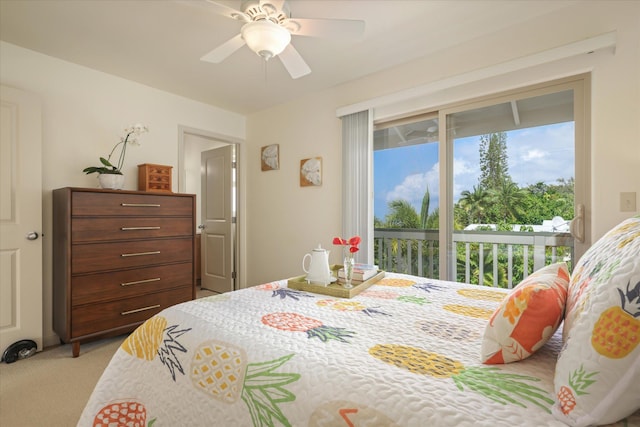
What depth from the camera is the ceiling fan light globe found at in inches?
67.4

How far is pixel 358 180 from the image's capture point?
3121mm

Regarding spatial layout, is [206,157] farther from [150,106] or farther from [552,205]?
[552,205]

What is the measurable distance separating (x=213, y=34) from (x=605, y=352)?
9.15ft

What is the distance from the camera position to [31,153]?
2.48 metres

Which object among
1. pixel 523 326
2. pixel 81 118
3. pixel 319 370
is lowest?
pixel 319 370

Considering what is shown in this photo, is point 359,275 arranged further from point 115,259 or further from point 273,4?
point 115,259

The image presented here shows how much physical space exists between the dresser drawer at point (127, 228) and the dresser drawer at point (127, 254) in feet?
0.18

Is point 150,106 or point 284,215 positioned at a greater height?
point 150,106

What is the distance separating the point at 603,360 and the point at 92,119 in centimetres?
377

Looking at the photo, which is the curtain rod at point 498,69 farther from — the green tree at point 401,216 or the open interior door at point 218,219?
the open interior door at point 218,219

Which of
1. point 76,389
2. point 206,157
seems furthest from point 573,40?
point 206,157

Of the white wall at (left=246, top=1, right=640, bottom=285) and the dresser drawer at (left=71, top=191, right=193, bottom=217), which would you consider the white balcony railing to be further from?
the dresser drawer at (left=71, top=191, right=193, bottom=217)

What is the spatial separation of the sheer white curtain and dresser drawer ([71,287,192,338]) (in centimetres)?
182

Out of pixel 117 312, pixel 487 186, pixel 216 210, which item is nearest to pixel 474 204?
pixel 487 186
